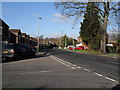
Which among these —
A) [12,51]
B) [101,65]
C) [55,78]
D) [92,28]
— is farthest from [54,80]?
[92,28]

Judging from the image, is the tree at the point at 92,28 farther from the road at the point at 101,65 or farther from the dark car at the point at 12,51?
the dark car at the point at 12,51

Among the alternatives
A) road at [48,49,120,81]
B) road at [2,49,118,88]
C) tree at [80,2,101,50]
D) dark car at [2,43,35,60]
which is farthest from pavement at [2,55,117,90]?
tree at [80,2,101,50]

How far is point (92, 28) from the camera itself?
140ft

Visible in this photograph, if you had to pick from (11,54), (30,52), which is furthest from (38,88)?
(30,52)

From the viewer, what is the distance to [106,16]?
29.3 metres

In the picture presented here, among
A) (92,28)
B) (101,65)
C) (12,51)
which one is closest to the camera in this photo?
(101,65)

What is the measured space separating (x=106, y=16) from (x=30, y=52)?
17.4 meters

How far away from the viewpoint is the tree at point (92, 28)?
30656mm

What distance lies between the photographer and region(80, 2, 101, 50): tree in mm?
30656

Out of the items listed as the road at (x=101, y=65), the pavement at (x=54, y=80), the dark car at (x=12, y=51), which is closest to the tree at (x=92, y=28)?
the road at (x=101, y=65)

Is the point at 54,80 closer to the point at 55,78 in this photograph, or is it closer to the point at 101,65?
the point at 55,78

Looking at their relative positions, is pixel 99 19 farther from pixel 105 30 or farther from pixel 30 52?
pixel 30 52

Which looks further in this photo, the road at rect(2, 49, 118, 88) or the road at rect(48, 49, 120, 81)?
the road at rect(48, 49, 120, 81)

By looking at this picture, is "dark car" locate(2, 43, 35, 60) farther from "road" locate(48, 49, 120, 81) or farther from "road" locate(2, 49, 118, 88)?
"road" locate(48, 49, 120, 81)
